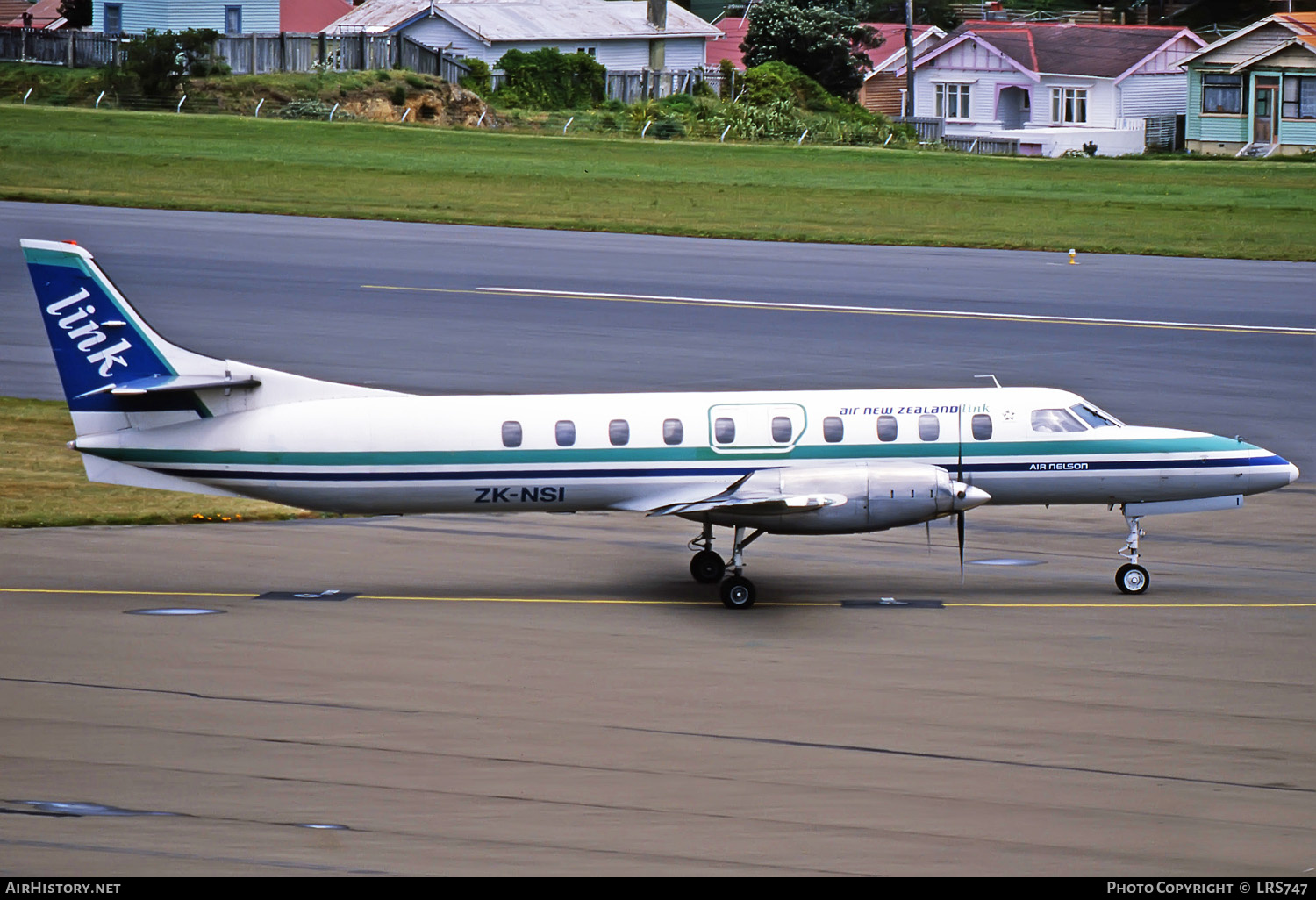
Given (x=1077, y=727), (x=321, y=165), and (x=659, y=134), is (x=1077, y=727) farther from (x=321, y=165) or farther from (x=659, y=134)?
(x=659, y=134)

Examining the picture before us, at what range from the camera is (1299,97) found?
96688mm

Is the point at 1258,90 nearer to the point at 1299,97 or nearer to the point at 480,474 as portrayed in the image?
the point at 1299,97

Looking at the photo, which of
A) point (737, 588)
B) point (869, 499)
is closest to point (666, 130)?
point (737, 588)

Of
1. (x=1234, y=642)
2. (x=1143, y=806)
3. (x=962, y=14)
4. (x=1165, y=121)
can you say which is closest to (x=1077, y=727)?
(x=1143, y=806)

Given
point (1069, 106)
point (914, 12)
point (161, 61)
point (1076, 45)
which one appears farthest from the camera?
point (914, 12)

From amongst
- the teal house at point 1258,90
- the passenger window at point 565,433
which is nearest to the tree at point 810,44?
the teal house at point 1258,90

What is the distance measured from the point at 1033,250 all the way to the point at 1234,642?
1584 inches

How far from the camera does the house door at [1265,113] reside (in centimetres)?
9775

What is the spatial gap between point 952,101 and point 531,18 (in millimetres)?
29300

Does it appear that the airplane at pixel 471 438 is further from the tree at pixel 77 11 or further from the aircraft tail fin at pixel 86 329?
the tree at pixel 77 11

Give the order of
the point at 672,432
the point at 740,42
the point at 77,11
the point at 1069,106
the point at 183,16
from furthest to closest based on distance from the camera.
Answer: the point at 740,42 < the point at 77,11 < the point at 1069,106 < the point at 183,16 < the point at 672,432

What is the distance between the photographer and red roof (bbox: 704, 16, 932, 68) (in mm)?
123250

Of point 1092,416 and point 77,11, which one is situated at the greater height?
point 77,11

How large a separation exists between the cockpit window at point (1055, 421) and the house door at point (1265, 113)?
3245 inches
